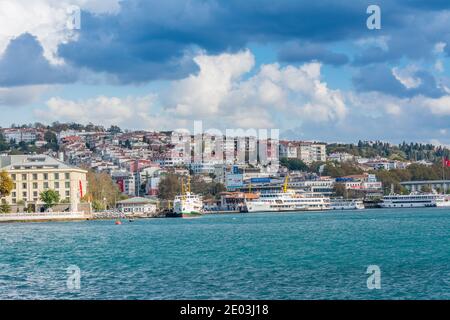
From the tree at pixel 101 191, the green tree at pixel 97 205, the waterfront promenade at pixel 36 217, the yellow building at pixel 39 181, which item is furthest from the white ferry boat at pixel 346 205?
the waterfront promenade at pixel 36 217

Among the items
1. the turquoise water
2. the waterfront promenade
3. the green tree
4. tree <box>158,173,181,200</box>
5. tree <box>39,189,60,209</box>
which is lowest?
the turquoise water

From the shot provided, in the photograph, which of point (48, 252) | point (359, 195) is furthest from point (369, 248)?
point (359, 195)

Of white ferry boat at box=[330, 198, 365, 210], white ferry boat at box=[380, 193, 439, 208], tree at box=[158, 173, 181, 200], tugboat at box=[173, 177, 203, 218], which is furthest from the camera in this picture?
white ferry boat at box=[330, 198, 365, 210]

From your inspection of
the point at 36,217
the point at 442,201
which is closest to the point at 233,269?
the point at 36,217

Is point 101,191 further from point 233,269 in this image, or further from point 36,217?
point 233,269

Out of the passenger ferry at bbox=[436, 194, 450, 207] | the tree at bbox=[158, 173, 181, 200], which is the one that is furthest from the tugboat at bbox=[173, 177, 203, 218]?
the passenger ferry at bbox=[436, 194, 450, 207]

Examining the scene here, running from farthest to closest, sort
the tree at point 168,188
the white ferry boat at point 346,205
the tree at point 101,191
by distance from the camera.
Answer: the white ferry boat at point 346,205 → the tree at point 168,188 → the tree at point 101,191

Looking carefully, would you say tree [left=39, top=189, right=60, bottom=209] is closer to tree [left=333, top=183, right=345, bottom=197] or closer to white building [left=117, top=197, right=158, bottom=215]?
white building [left=117, top=197, right=158, bottom=215]

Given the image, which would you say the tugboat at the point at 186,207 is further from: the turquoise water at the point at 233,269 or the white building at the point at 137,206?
the turquoise water at the point at 233,269

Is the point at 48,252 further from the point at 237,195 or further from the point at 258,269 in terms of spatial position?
the point at 237,195
